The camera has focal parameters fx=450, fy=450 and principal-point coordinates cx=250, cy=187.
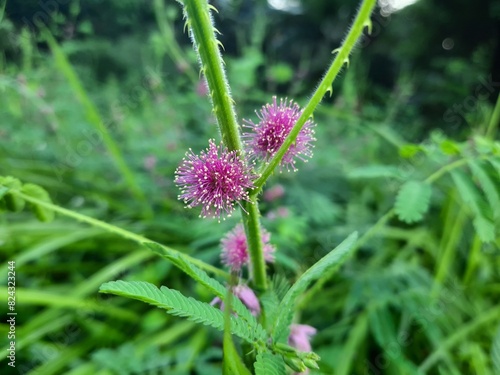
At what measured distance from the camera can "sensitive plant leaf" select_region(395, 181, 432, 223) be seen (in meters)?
0.81

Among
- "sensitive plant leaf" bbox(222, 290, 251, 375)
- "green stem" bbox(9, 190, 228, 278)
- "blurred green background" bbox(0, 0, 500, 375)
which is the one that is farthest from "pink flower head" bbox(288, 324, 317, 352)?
"sensitive plant leaf" bbox(222, 290, 251, 375)

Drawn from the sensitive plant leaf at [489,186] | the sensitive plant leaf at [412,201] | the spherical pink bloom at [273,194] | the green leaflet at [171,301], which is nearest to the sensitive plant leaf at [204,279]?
the green leaflet at [171,301]

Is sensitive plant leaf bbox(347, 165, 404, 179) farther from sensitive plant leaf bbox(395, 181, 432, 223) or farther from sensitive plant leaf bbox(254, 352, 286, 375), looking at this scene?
sensitive plant leaf bbox(254, 352, 286, 375)

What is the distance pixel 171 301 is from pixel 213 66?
10.6 inches

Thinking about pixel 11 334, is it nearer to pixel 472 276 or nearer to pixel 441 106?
pixel 472 276

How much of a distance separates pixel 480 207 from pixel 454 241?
94 centimetres

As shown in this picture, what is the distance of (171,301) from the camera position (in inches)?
18.8

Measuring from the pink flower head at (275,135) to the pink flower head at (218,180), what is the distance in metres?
0.04

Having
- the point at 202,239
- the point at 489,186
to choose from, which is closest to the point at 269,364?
the point at 489,186

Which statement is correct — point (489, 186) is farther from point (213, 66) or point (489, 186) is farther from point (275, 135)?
point (213, 66)

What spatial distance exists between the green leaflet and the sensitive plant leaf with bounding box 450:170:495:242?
0.48m

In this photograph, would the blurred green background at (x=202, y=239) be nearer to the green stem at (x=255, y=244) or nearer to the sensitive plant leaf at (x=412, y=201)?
the sensitive plant leaf at (x=412, y=201)

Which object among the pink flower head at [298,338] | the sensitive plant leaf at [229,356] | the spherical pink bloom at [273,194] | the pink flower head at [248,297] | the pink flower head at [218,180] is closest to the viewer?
the sensitive plant leaf at [229,356]

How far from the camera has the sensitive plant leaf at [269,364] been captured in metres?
0.48
